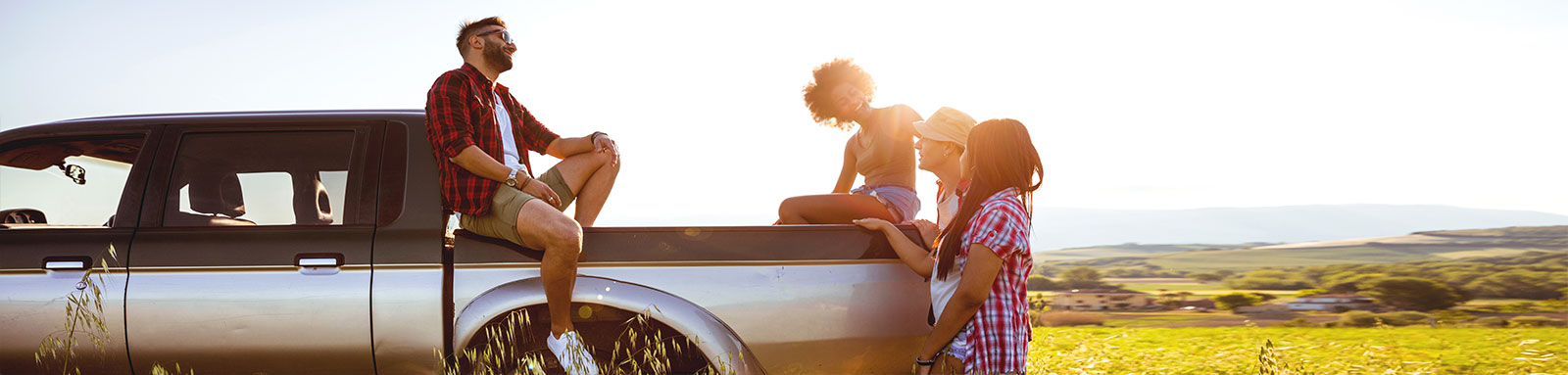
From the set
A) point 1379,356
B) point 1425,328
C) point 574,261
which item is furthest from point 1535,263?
point 574,261

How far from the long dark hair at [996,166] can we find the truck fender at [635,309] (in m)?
0.70

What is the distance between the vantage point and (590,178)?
329 centimetres

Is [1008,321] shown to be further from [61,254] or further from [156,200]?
[61,254]

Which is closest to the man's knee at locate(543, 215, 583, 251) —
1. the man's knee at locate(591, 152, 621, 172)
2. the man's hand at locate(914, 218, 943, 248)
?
the man's knee at locate(591, 152, 621, 172)

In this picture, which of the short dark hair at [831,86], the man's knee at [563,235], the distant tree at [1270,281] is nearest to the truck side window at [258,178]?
the man's knee at [563,235]

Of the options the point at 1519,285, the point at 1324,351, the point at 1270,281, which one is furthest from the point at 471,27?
the point at 1519,285

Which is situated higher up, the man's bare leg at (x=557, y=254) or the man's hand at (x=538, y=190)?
the man's hand at (x=538, y=190)

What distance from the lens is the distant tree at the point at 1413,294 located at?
46.0ft

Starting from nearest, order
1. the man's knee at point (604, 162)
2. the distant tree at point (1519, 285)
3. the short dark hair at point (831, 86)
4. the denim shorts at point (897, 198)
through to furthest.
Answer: the man's knee at point (604, 162)
the denim shorts at point (897, 198)
the short dark hair at point (831, 86)
the distant tree at point (1519, 285)

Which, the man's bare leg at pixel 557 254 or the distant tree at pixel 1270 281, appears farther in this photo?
the distant tree at pixel 1270 281

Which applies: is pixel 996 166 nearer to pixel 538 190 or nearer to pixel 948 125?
pixel 948 125

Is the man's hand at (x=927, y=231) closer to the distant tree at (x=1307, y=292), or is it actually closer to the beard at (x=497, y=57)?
the beard at (x=497, y=57)

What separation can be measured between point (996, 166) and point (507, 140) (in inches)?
72.9

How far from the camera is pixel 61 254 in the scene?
9.91 feet
